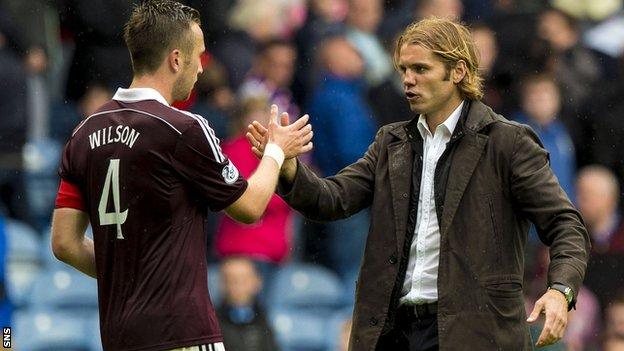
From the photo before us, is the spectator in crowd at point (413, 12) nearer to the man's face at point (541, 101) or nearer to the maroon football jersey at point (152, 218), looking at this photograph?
the man's face at point (541, 101)

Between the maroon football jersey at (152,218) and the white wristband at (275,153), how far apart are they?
1.12ft

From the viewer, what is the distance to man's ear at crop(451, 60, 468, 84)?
5.41 m

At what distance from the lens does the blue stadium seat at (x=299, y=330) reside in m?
9.35

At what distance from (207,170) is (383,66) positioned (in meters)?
4.81

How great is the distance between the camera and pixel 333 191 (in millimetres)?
5477

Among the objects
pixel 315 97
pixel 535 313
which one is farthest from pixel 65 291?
pixel 535 313

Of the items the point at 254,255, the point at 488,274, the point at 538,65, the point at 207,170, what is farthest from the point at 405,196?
the point at 538,65

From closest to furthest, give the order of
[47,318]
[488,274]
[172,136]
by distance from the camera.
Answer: [172,136], [488,274], [47,318]

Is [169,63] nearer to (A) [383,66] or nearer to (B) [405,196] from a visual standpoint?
(B) [405,196]

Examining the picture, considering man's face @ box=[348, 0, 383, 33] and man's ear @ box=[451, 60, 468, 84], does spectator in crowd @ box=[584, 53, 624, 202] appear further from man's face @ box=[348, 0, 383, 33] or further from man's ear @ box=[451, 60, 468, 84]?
man's ear @ box=[451, 60, 468, 84]

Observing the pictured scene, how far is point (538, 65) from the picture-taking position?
9.82 meters

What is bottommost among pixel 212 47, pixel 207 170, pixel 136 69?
pixel 207 170

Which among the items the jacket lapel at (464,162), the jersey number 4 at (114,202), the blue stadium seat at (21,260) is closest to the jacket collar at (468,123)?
the jacket lapel at (464,162)

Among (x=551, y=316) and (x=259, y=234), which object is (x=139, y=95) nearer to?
(x=551, y=316)
